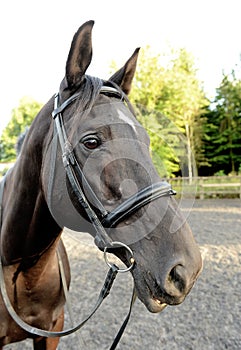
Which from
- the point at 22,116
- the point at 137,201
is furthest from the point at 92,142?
the point at 22,116

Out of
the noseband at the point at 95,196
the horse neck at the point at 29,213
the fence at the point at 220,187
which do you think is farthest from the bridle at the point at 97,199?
the fence at the point at 220,187

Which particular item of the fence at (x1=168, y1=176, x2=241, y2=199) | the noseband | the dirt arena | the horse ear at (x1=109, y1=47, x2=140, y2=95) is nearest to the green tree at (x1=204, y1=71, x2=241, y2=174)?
the fence at (x1=168, y1=176, x2=241, y2=199)

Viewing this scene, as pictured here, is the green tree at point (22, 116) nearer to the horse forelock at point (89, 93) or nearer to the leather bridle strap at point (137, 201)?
the horse forelock at point (89, 93)

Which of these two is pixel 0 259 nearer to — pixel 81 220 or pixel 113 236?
pixel 81 220

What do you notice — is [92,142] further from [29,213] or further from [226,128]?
[226,128]

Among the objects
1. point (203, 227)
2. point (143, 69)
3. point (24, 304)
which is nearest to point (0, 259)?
point (24, 304)

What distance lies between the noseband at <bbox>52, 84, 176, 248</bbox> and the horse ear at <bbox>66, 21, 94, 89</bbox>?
0.30 ft

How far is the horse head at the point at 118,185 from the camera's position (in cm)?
118

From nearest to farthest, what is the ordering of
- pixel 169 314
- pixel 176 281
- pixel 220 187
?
pixel 176 281
pixel 169 314
pixel 220 187

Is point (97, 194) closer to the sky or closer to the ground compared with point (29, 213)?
closer to the sky

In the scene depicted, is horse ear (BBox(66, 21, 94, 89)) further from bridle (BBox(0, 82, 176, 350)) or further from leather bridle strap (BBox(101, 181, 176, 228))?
leather bridle strap (BBox(101, 181, 176, 228))

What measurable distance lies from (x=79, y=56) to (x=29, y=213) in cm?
97

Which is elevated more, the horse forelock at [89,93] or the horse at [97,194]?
the horse forelock at [89,93]

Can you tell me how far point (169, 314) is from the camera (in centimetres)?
445
